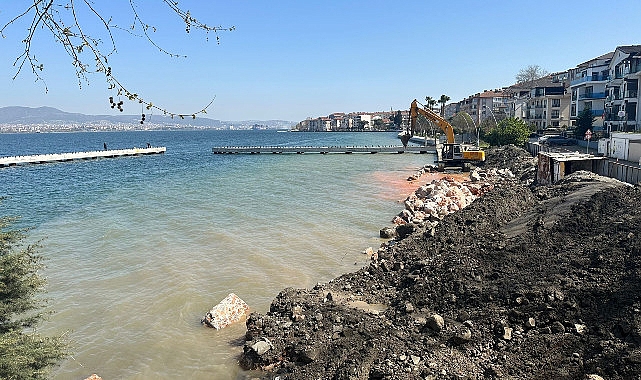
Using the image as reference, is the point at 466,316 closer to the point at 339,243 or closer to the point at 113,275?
the point at 339,243

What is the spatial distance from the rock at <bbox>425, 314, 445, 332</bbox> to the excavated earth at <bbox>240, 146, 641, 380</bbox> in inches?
1.2

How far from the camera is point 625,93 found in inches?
1870

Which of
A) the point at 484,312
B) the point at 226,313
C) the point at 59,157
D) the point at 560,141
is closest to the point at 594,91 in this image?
the point at 560,141

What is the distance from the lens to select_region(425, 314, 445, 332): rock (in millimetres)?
9479

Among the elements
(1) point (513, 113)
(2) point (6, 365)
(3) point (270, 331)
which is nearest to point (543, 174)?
(3) point (270, 331)

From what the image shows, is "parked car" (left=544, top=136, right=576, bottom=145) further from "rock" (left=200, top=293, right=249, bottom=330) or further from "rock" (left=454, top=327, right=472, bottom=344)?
"rock" (left=454, top=327, right=472, bottom=344)

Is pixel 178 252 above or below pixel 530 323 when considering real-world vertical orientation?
below

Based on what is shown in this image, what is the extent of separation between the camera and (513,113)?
311 feet

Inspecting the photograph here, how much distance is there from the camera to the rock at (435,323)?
9.48 metres

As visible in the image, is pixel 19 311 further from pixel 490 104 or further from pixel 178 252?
pixel 490 104

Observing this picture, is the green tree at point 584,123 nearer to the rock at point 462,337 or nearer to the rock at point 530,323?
the rock at point 530,323

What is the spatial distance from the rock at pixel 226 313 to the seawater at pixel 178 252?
24 cm

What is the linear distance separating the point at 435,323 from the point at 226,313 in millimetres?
5613

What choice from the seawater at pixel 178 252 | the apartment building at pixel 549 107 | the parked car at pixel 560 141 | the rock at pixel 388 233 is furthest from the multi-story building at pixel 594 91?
the rock at pixel 388 233
